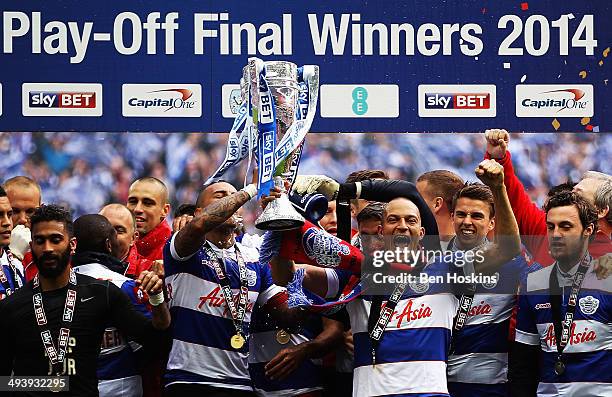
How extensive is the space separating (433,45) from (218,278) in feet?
5.84

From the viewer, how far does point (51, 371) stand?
183 inches

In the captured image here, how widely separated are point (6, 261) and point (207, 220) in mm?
1087

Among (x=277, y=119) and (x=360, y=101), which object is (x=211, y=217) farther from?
(x=360, y=101)

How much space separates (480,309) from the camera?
494 centimetres

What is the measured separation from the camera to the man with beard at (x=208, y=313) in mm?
4848

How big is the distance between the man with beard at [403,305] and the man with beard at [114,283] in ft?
2.43

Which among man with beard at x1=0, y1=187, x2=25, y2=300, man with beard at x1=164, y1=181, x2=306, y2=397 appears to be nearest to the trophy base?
man with beard at x1=164, y1=181, x2=306, y2=397

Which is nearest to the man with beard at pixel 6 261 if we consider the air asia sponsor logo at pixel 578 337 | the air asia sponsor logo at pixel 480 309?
the air asia sponsor logo at pixel 480 309

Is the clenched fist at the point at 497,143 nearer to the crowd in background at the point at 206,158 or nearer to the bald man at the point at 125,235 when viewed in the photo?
the crowd in background at the point at 206,158

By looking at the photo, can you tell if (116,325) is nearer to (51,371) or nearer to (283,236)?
(51,371)

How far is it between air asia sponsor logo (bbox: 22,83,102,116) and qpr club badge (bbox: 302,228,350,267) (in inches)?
67.9

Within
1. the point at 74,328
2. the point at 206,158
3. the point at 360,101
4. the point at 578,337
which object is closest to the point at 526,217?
the point at 578,337

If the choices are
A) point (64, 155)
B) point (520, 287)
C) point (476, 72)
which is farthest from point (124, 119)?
point (520, 287)

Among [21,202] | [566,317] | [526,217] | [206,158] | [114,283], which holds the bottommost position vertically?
[566,317]
